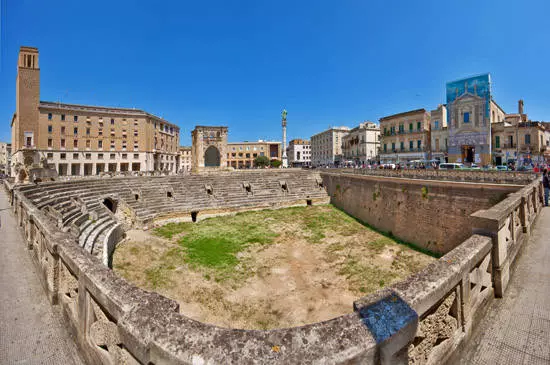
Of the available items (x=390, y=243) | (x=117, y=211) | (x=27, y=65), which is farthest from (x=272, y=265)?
(x=27, y=65)

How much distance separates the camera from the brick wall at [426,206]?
1295cm

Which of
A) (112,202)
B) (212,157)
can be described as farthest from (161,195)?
(212,157)

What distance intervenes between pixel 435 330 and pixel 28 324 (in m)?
5.68

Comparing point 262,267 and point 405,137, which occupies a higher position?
point 405,137

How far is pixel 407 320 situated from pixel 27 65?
5859cm

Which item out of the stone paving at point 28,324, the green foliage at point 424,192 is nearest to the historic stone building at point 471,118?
the green foliage at point 424,192

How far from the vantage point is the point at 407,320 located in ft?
7.00

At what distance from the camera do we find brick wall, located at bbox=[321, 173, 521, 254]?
1295 cm

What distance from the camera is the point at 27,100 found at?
3866 centimetres

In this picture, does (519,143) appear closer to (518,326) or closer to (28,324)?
(518,326)

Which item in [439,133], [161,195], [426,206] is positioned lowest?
[426,206]

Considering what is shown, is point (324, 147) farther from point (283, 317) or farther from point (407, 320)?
point (407, 320)

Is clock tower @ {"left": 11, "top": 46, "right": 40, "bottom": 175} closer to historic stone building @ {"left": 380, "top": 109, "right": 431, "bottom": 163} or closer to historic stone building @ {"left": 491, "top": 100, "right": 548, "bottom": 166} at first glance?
historic stone building @ {"left": 380, "top": 109, "right": 431, "bottom": 163}

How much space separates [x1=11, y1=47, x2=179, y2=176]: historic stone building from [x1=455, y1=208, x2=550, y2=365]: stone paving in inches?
1590
